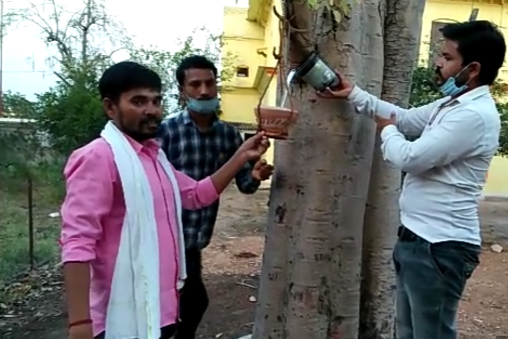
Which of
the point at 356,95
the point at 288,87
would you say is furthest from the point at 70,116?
the point at 356,95

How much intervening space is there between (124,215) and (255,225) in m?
8.06

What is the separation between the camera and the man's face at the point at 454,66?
2418 mm

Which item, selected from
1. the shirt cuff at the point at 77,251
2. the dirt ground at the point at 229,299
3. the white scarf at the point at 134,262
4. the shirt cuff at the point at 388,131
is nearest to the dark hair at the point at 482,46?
the shirt cuff at the point at 388,131

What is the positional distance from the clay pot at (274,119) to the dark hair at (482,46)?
68 centimetres

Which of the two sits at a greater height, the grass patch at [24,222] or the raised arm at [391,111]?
the raised arm at [391,111]

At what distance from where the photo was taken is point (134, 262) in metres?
2.06

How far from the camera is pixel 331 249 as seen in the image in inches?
110

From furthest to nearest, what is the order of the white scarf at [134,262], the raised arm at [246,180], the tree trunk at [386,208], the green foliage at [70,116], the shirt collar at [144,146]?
the green foliage at [70,116] < the tree trunk at [386,208] < the raised arm at [246,180] < the shirt collar at [144,146] < the white scarf at [134,262]

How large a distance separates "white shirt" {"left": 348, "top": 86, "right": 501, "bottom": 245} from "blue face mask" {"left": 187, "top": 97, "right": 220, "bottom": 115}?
110cm

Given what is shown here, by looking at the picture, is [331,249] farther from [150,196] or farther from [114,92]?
[114,92]

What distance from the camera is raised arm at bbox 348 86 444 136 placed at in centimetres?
262

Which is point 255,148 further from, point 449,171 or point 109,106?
point 449,171

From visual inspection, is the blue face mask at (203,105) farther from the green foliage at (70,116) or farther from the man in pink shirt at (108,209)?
the green foliage at (70,116)

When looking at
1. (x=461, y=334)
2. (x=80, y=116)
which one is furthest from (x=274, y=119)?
(x=80, y=116)
